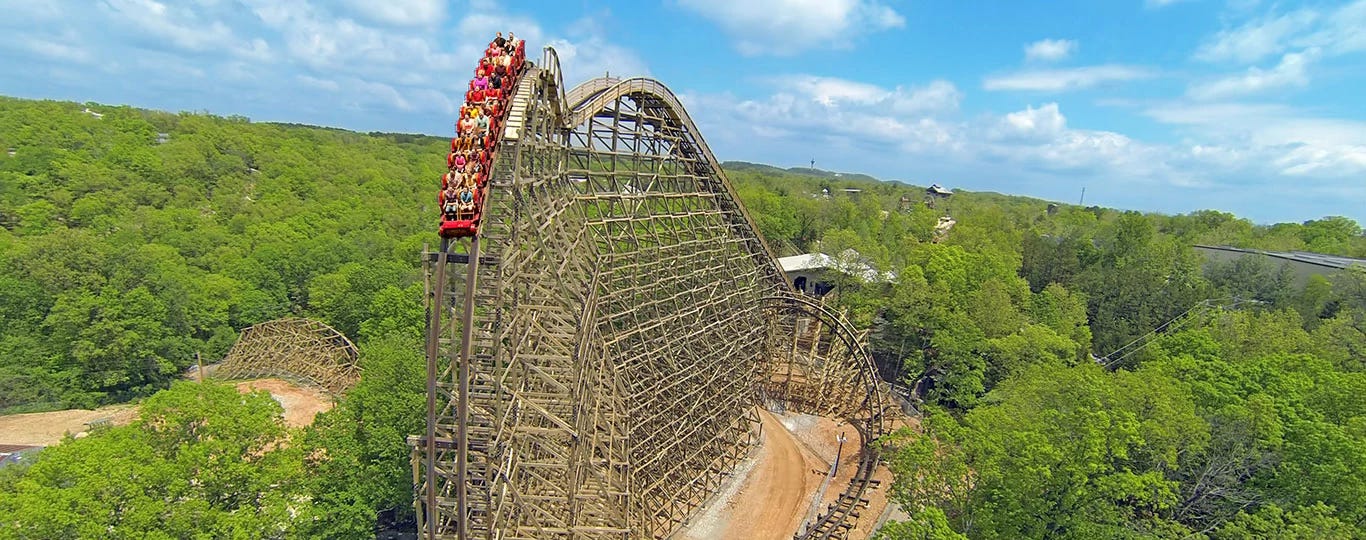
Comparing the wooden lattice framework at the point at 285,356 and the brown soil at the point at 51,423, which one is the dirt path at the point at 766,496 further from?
the brown soil at the point at 51,423

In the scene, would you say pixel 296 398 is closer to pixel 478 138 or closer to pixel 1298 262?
pixel 478 138

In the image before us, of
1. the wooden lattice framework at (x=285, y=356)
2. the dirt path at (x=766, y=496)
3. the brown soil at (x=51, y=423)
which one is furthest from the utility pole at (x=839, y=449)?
the brown soil at (x=51, y=423)

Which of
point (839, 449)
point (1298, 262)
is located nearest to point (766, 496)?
point (839, 449)

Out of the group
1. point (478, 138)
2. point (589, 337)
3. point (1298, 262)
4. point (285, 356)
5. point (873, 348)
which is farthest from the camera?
point (1298, 262)

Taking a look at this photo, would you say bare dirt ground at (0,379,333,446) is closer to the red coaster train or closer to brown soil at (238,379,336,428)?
brown soil at (238,379,336,428)

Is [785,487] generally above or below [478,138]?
below

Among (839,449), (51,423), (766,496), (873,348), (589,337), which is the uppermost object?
(589,337)
